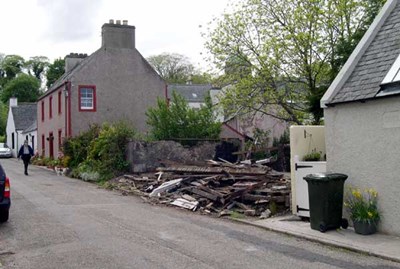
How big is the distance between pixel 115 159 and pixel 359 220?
14.1 meters

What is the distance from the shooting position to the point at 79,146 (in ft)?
82.3

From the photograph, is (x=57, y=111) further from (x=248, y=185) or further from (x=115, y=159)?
(x=248, y=185)

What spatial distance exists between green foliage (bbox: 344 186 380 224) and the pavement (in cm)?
34

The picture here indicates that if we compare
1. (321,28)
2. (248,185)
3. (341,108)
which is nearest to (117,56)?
(321,28)

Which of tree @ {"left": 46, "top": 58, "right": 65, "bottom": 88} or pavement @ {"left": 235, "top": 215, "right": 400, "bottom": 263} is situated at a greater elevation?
tree @ {"left": 46, "top": 58, "right": 65, "bottom": 88}

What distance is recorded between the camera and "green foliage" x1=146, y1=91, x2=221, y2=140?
2327 cm

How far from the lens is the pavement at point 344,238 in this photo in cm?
825

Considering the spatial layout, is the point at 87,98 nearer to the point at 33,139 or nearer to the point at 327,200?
the point at 33,139

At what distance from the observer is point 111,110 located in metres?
29.7

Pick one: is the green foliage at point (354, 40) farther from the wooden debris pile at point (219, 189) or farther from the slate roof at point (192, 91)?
the slate roof at point (192, 91)

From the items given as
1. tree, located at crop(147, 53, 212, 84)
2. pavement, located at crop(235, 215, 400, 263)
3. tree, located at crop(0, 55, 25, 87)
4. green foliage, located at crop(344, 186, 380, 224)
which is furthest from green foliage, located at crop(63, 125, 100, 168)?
tree, located at crop(0, 55, 25, 87)

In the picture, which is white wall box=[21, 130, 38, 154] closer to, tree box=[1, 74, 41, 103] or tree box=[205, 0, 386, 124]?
tree box=[205, 0, 386, 124]

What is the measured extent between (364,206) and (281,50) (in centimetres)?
1354

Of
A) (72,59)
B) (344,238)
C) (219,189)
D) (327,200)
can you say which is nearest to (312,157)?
(327,200)
